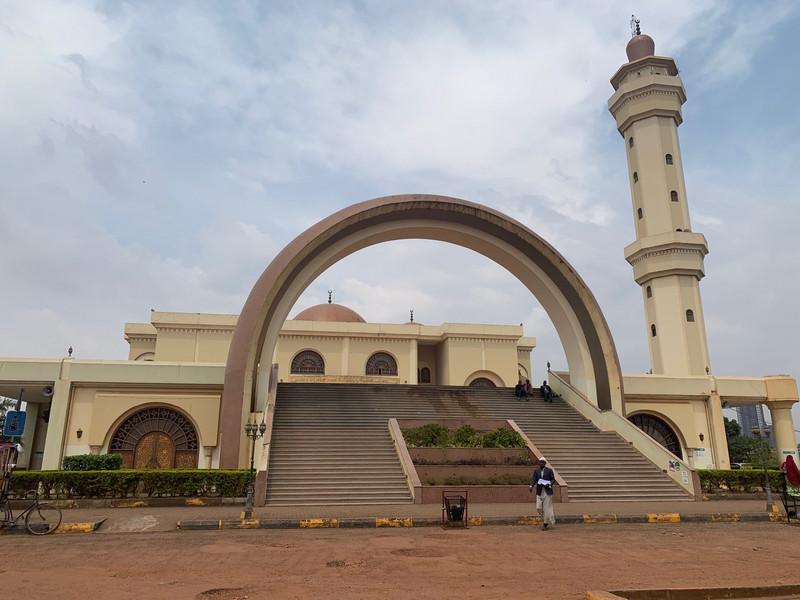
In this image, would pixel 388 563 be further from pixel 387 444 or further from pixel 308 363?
pixel 308 363

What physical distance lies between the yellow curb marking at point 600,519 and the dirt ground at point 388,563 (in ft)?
3.45

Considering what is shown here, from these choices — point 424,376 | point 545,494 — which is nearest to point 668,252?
point 424,376

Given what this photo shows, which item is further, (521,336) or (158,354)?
(521,336)

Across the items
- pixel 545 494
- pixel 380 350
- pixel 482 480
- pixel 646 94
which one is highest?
pixel 646 94

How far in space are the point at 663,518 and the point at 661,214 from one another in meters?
21.8

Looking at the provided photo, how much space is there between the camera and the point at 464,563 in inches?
311

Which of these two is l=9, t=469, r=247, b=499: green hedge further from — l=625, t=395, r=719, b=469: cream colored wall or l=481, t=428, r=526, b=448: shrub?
l=625, t=395, r=719, b=469: cream colored wall

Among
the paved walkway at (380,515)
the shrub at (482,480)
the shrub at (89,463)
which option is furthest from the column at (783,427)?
the shrub at (89,463)

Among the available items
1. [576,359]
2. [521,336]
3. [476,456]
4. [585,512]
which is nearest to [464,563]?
[585,512]

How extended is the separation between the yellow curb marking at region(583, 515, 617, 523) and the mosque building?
449 cm

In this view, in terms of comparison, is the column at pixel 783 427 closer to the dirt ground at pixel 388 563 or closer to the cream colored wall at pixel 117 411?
the dirt ground at pixel 388 563

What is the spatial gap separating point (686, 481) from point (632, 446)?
9.20ft

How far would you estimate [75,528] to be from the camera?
1083cm

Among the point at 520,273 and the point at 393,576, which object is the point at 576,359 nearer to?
the point at 520,273
